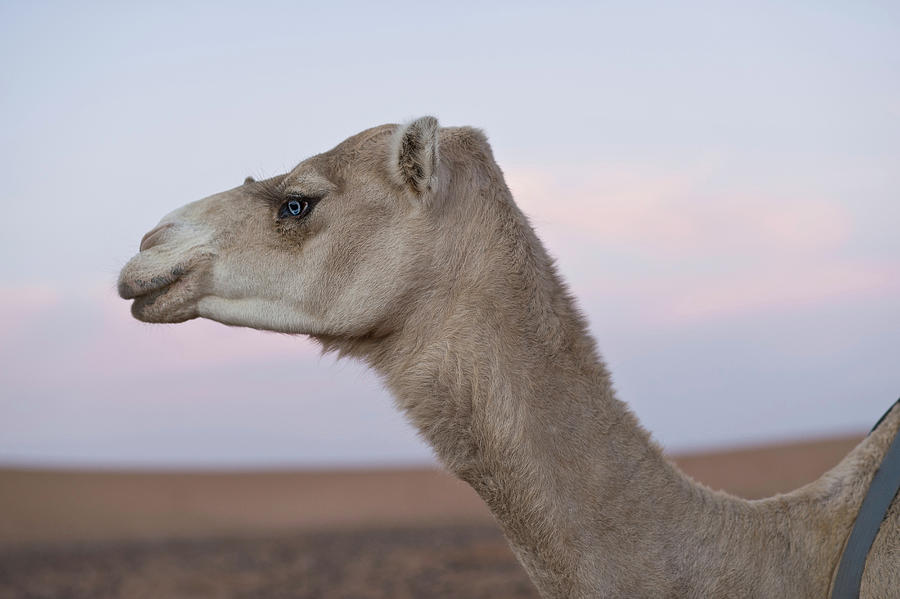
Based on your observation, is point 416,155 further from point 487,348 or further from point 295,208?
point 487,348

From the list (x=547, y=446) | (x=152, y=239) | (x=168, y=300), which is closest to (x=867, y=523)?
(x=547, y=446)

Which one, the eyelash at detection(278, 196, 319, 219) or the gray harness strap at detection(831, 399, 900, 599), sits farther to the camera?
the eyelash at detection(278, 196, 319, 219)

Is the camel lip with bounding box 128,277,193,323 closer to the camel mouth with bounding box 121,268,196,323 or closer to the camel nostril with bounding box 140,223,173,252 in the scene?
the camel mouth with bounding box 121,268,196,323

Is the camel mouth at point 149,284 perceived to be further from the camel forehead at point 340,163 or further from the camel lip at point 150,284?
the camel forehead at point 340,163

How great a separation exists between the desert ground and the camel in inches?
300

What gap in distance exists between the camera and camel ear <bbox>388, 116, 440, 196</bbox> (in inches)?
126

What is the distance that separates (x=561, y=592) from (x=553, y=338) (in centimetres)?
83

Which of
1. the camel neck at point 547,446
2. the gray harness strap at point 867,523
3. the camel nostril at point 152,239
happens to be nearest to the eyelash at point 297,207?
the camel nostril at point 152,239

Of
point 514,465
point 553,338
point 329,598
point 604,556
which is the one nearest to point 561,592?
point 604,556

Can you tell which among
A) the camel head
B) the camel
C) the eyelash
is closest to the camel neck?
the camel

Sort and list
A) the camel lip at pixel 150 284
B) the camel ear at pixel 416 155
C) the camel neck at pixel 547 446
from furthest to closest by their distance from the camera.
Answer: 1. the camel lip at pixel 150 284
2. the camel ear at pixel 416 155
3. the camel neck at pixel 547 446

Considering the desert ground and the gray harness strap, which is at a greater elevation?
the gray harness strap

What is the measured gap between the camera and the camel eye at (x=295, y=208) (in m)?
3.40

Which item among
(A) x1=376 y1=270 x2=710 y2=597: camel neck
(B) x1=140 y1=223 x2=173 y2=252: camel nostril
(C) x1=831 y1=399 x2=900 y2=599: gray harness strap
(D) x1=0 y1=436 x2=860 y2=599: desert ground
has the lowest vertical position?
(D) x1=0 y1=436 x2=860 y2=599: desert ground
